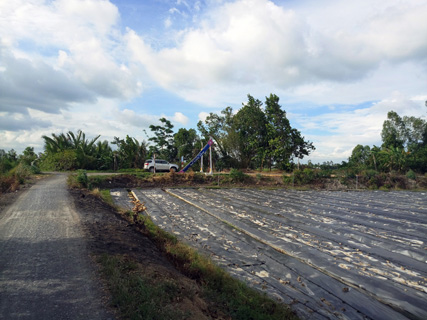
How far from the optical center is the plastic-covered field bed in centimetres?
476

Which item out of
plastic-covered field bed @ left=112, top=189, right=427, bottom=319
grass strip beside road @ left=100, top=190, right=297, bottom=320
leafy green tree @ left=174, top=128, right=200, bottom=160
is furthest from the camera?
leafy green tree @ left=174, top=128, right=200, bottom=160

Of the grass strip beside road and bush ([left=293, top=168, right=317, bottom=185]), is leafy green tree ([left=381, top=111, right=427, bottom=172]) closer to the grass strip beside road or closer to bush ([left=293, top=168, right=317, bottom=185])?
bush ([left=293, top=168, right=317, bottom=185])

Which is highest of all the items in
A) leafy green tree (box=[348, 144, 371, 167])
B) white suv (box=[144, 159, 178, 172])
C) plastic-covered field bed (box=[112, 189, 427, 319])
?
leafy green tree (box=[348, 144, 371, 167])

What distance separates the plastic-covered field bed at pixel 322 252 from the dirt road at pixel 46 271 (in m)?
2.81

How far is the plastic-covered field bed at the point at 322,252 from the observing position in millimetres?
4762

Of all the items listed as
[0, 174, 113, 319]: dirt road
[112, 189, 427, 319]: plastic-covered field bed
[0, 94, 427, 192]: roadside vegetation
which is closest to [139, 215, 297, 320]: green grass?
[112, 189, 427, 319]: plastic-covered field bed

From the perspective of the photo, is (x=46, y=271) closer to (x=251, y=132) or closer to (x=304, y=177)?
(x=304, y=177)

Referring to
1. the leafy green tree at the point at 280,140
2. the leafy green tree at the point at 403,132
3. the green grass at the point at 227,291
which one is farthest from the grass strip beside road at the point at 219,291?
the leafy green tree at the point at 403,132

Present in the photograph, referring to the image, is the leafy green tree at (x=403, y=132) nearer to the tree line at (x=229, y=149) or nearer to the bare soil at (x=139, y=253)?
the tree line at (x=229, y=149)

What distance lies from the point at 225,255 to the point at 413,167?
31742mm

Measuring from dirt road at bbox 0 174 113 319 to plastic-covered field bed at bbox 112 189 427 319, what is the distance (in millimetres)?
2809

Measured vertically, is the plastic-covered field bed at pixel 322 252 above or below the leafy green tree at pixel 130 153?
below

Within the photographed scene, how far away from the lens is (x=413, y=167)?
30.8m

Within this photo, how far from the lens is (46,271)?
14.3ft
